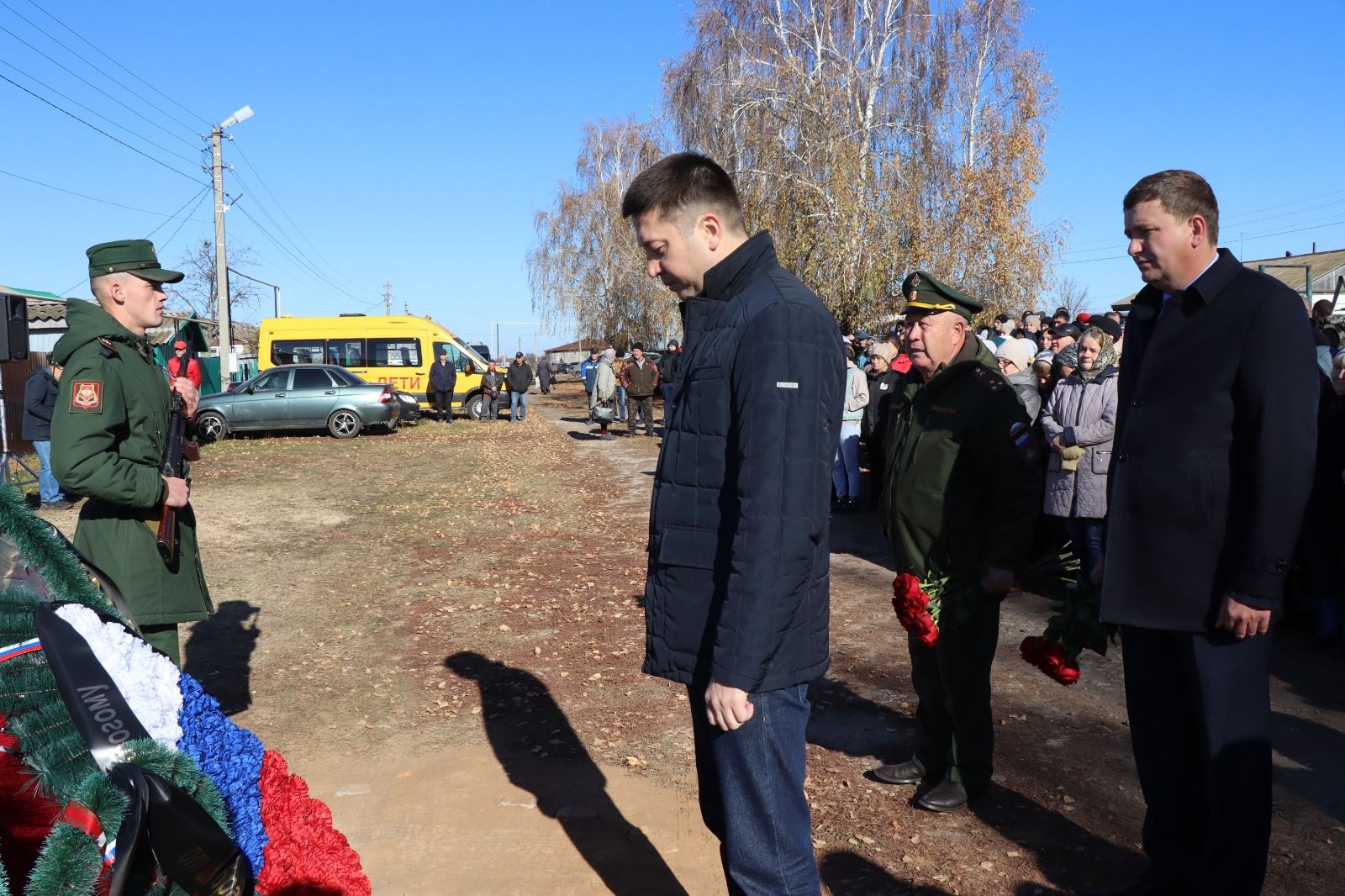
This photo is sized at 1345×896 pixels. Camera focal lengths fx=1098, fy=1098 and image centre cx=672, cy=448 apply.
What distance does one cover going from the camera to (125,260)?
12.5 ft

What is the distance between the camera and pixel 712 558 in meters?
2.62

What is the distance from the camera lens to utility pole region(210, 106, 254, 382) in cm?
3000

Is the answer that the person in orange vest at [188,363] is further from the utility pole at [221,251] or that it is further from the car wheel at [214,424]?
the utility pole at [221,251]

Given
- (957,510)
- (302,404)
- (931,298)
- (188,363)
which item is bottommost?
(302,404)

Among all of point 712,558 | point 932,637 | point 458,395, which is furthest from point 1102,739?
point 458,395

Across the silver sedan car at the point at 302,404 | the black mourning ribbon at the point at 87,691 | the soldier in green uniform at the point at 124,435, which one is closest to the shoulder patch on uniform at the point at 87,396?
the soldier in green uniform at the point at 124,435

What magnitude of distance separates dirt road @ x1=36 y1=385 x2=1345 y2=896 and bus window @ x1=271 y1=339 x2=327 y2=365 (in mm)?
19069

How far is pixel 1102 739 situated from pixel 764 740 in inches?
119

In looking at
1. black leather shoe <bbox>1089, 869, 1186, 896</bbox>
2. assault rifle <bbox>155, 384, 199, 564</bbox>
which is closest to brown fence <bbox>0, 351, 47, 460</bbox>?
assault rifle <bbox>155, 384, 199, 564</bbox>

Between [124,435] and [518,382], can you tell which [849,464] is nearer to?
[124,435]

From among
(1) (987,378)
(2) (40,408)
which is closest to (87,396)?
(1) (987,378)

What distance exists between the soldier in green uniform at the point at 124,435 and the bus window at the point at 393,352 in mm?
25635

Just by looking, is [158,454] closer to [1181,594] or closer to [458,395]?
[1181,594]

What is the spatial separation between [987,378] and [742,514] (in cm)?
200
